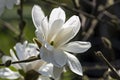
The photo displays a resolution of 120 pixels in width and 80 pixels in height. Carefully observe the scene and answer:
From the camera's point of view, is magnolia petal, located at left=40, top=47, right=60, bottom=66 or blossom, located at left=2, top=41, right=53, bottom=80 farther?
blossom, located at left=2, top=41, right=53, bottom=80

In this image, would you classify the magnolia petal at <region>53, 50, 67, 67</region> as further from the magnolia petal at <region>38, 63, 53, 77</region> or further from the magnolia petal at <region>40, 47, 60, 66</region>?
the magnolia petal at <region>38, 63, 53, 77</region>

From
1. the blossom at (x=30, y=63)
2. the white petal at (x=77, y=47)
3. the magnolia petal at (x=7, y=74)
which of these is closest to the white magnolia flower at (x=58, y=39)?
the white petal at (x=77, y=47)

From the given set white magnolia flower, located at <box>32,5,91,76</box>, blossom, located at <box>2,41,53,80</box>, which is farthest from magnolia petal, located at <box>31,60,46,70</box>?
white magnolia flower, located at <box>32,5,91,76</box>

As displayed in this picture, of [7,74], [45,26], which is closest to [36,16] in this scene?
[45,26]

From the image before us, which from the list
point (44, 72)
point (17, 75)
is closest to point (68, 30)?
point (44, 72)

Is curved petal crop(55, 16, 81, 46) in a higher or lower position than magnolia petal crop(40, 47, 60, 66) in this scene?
higher

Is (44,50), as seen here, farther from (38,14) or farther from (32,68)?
(32,68)

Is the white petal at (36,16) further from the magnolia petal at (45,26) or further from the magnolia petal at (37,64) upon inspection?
the magnolia petal at (37,64)
